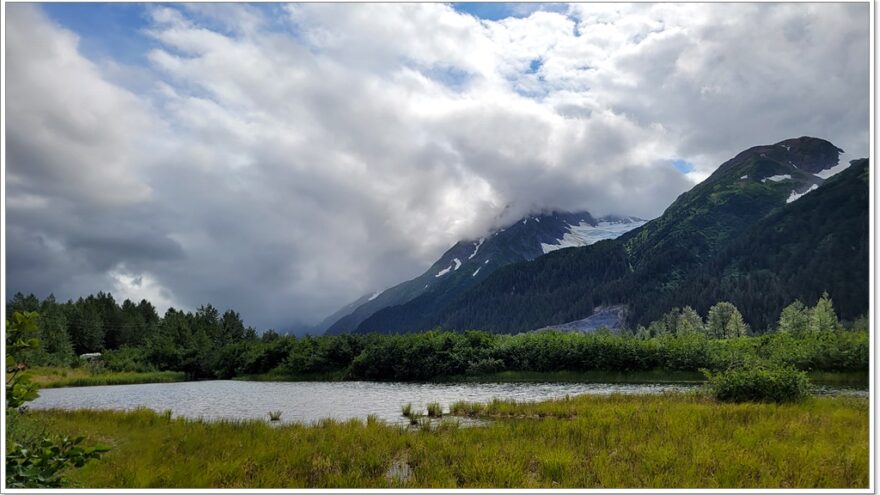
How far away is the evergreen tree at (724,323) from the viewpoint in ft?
405

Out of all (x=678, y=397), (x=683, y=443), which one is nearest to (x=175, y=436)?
(x=683, y=443)

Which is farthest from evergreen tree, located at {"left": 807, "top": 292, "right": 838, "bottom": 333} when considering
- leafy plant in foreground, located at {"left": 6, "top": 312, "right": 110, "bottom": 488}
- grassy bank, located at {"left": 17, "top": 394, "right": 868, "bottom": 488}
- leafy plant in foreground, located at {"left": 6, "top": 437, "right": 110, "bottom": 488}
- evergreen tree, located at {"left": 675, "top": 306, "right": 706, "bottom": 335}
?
evergreen tree, located at {"left": 675, "top": 306, "right": 706, "bottom": 335}

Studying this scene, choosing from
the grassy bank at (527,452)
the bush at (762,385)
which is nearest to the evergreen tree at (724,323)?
the bush at (762,385)

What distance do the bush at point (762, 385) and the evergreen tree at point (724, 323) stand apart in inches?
4162

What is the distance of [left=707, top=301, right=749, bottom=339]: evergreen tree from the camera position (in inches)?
4857

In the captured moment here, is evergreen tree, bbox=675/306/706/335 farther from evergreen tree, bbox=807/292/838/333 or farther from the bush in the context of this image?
the bush

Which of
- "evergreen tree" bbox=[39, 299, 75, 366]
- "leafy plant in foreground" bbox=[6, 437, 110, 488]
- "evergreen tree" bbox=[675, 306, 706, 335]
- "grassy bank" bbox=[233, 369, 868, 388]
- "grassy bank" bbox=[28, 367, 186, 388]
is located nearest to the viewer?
"leafy plant in foreground" bbox=[6, 437, 110, 488]

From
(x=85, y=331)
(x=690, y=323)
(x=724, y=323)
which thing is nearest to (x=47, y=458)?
(x=724, y=323)

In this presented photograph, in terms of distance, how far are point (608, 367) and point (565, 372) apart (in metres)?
5.26

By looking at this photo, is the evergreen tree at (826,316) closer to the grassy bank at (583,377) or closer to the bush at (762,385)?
the bush at (762,385)

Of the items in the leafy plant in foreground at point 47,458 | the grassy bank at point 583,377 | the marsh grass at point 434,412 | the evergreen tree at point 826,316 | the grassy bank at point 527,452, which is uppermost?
the evergreen tree at point 826,316

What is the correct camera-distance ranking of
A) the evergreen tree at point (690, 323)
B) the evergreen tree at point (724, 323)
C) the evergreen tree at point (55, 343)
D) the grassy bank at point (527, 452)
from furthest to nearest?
1. the evergreen tree at point (690, 323)
2. the evergreen tree at point (724, 323)
3. the evergreen tree at point (55, 343)
4. the grassy bank at point (527, 452)

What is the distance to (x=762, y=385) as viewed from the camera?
26797 mm

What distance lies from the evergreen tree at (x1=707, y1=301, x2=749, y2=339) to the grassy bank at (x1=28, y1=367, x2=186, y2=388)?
11539cm
